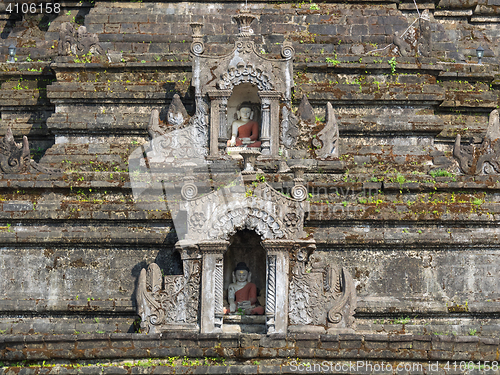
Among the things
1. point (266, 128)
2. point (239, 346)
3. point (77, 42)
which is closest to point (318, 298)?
point (239, 346)

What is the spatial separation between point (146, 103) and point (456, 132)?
833 centimetres

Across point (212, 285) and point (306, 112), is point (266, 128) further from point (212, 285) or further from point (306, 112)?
point (212, 285)

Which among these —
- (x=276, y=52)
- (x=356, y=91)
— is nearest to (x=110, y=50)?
(x=276, y=52)

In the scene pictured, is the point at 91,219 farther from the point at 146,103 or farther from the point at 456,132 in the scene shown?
the point at 456,132

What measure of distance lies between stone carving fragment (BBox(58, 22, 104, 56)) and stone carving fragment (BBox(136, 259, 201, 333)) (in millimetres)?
8432

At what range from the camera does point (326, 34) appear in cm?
3125

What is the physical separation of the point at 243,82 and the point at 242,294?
5.87m

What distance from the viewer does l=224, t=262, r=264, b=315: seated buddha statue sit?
25125 mm

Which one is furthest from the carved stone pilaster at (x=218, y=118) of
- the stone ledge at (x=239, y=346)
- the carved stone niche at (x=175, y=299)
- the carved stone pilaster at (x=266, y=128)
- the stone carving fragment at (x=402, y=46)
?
the stone ledge at (x=239, y=346)

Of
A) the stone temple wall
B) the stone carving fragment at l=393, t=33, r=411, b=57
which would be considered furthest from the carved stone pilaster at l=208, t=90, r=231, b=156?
the stone carving fragment at l=393, t=33, r=411, b=57

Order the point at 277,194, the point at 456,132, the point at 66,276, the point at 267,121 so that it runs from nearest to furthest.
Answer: the point at 277,194 < the point at 66,276 < the point at 267,121 < the point at 456,132

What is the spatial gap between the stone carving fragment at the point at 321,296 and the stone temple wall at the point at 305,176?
0.85 meters

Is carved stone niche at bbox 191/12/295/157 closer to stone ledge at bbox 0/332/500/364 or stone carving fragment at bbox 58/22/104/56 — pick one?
stone carving fragment at bbox 58/22/104/56

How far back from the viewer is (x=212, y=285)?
24344 mm
